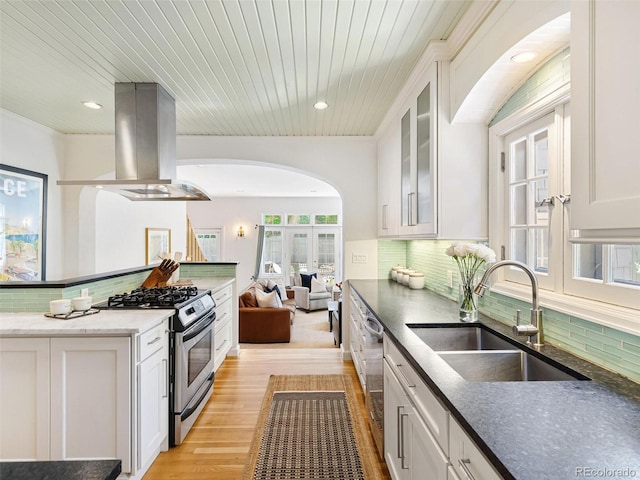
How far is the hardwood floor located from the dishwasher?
0.24 metres

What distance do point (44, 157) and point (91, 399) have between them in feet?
9.88

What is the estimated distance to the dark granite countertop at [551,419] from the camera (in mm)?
735

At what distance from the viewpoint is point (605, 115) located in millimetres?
856

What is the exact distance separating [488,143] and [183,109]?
2649 millimetres

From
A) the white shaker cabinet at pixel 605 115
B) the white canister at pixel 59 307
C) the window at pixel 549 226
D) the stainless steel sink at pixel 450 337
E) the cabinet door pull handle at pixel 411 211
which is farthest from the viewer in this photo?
the cabinet door pull handle at pixel 411 211

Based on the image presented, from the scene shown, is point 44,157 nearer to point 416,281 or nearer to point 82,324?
point 82,324

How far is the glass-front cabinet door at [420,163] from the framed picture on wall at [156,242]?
3.62m

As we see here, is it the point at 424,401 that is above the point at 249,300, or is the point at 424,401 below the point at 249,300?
above

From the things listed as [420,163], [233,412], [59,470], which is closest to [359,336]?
[233,412]

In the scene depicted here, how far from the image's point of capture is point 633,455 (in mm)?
758

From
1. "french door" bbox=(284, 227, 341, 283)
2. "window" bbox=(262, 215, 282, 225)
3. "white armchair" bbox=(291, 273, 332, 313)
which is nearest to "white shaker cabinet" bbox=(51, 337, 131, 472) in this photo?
"white armchair" bbox=(291, 273, 332, 313)

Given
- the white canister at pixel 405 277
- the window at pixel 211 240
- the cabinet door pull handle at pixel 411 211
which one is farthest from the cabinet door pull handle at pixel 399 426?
→ the window at pixel 211 240

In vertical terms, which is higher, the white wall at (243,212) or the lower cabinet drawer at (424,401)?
the white wall at (243,212)

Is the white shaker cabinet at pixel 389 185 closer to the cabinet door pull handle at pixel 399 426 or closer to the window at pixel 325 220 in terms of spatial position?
the cabinet door pull handle at pixel 399 426
